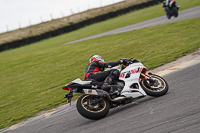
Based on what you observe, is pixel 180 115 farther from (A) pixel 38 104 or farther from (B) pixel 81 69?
(B) pixel 81 69

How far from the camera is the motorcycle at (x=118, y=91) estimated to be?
6125mm

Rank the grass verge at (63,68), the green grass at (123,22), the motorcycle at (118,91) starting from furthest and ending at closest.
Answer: the green grass at (123,22)
the grass verge at (63,68)
the motorcycle at (118,91)

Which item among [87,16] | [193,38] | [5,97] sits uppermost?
[87,16]

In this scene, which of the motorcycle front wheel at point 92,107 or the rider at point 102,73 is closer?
the motorcycle front wheel at point 92,107

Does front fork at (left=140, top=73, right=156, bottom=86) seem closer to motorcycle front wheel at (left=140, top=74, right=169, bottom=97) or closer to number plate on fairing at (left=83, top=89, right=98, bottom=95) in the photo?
motorcycle front wheel at (left=140, top=74, right=169, bottom=97)

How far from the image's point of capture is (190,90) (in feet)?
21.4

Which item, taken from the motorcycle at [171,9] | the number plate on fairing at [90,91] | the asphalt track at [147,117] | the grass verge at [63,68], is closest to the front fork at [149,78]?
the asphalt track at [147,117]

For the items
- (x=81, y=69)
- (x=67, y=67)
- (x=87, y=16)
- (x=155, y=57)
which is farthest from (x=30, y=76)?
(x=87, y=16)

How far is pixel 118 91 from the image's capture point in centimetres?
662

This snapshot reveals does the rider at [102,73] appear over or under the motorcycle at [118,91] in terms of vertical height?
over

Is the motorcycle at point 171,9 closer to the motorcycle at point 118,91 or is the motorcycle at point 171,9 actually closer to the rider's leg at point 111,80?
the motorcycle at point 118,91

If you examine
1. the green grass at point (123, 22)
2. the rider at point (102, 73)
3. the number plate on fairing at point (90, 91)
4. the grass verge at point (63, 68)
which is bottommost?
the grass verge at point (63, 68)

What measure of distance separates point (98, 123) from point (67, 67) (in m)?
9.58

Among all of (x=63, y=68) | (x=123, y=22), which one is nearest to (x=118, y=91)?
(x=63, y=68)
